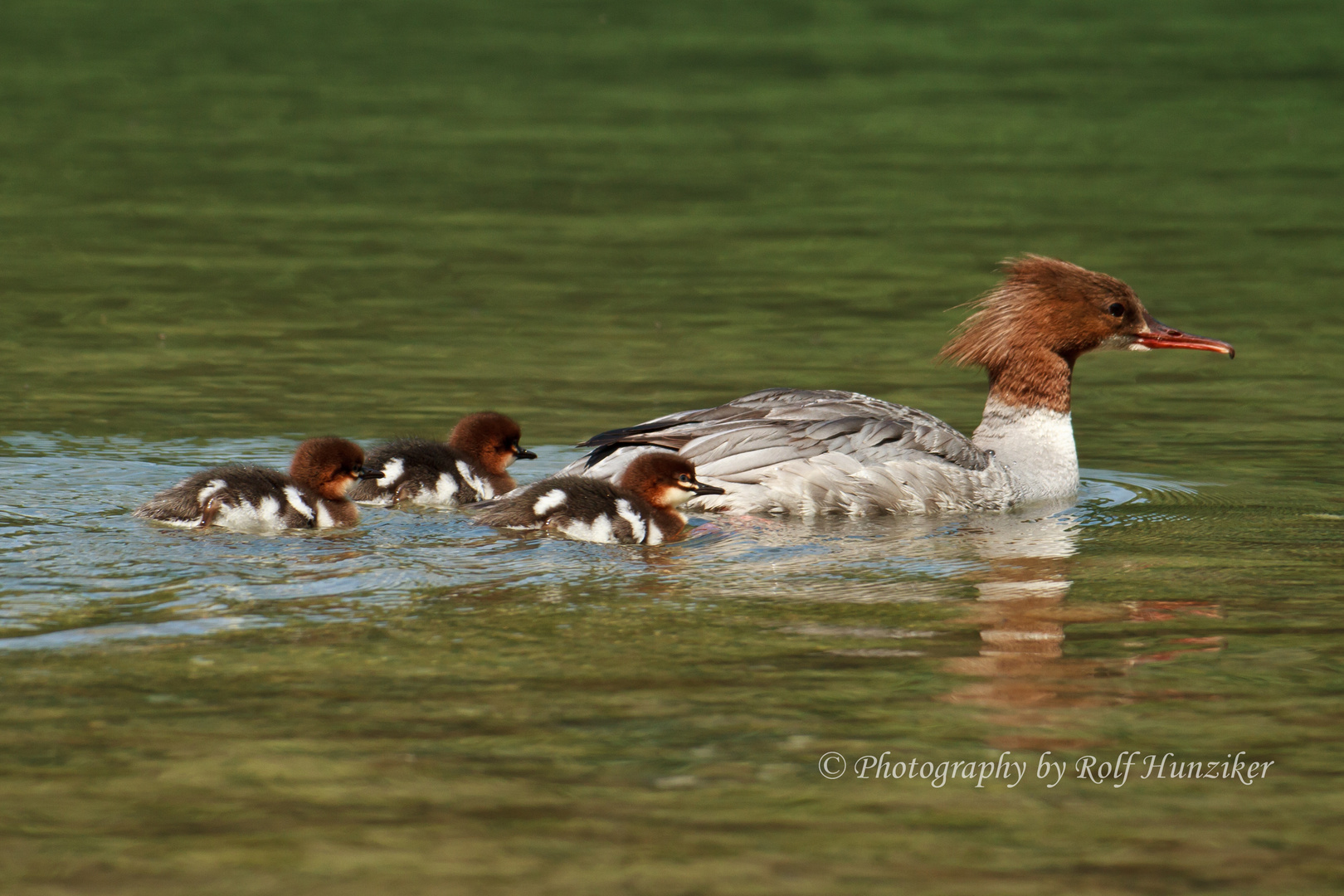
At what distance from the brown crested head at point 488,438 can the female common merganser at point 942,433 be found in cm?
34

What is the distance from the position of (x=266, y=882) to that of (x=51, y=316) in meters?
8.92

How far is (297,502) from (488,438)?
52.1 inches

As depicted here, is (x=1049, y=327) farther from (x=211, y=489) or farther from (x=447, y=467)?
(x=211, y=489)

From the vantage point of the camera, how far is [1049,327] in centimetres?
906

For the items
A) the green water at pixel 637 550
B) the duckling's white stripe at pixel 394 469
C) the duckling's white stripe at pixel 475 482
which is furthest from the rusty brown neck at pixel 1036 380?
the duckling's white stripe at pixel 394 469

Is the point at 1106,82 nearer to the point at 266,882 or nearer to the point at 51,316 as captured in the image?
the point at 51,316

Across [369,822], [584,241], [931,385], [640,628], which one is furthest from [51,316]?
[369,822]

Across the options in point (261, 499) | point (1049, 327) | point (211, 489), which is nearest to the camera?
point (211, 489)

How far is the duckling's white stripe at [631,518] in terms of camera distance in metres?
7.39

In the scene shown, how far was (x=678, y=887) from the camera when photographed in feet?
14.1

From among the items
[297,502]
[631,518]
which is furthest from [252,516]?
[631,518]

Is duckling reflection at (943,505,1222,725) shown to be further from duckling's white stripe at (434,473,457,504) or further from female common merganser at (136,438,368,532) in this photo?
female common merganser at (136,438,368,532)

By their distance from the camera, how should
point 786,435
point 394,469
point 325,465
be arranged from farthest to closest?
point 786,435 < point 394,469 < point 325,465

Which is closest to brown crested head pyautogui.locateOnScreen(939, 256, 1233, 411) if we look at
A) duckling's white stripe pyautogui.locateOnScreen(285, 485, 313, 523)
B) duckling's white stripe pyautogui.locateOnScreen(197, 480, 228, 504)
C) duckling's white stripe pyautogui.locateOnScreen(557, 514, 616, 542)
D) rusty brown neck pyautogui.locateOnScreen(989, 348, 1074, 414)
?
rusty brown neck pyautogui.locateOnScreen(989, 348, 1074, 414)
